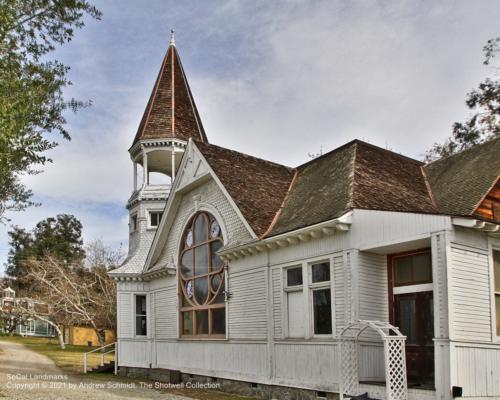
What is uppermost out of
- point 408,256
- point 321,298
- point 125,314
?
point 408,256

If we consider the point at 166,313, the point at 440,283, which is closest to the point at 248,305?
the point at 166,313

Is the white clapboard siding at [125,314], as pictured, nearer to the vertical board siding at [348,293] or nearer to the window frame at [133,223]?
the window frame at [133,223]

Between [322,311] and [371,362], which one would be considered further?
[322,311]

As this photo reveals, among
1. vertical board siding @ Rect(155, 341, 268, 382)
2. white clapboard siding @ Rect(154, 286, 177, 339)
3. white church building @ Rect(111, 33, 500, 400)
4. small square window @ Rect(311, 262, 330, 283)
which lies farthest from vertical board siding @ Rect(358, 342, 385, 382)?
white clapboard siding @ Rect(154, 286, 177, 339)

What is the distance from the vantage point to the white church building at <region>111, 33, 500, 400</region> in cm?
1169

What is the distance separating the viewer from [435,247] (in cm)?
1154

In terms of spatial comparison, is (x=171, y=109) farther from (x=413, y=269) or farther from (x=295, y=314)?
(x=413, y=269)

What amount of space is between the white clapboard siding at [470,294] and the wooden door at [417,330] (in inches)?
47.4

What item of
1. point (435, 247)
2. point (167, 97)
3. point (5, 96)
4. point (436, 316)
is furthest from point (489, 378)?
point (167, 97)

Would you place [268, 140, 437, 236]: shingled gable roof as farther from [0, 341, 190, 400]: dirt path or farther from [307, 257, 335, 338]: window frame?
[0, 341, 190, 400]: dirt path

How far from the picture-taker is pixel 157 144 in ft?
83.8

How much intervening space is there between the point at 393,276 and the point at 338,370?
245 centimetres

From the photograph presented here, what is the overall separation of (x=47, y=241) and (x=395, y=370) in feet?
248

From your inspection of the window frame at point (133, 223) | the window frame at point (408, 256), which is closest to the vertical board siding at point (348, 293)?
the window frame at point (408, 256)
